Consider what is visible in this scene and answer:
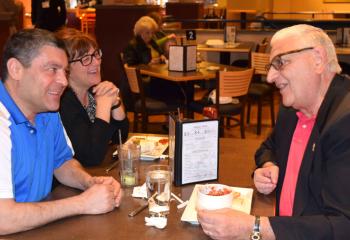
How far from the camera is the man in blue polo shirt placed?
149cm

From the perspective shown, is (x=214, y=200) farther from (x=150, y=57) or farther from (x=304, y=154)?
(x=150, y=57)

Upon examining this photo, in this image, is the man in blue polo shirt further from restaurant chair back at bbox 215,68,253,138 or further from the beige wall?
the beige wall

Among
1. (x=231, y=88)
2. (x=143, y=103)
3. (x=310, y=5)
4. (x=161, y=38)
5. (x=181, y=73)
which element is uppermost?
(x=310, y=5)

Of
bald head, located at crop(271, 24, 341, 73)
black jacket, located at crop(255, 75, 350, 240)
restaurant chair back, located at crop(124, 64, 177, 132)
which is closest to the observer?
black jacket, located at crop(255, 75, 350, 240)

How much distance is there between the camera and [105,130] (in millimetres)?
2248

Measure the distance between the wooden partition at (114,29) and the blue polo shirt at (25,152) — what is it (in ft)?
17.8

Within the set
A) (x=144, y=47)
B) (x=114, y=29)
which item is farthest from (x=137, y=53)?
(x=114, y=29)

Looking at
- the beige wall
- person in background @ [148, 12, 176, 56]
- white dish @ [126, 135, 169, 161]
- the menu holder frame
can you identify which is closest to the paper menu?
the menu holder frame

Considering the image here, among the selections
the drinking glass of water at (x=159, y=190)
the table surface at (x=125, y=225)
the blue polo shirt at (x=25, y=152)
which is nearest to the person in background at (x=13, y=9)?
the blue polo shirt at (x=25, y=152)

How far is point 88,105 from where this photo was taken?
255 centimetres

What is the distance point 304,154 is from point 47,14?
5.15 meters

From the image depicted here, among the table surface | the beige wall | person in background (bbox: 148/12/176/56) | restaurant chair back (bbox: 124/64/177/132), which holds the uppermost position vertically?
the beige wall

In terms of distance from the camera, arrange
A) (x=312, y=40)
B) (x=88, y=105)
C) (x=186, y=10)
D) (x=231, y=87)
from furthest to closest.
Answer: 1. (x=186, y=10)
2. (x=231, y=87)
3. (x=88, y=105)
4. (x=312, y=40)

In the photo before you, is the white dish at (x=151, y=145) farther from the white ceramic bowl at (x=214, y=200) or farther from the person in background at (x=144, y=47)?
the person in background at (x=144, y=47)
